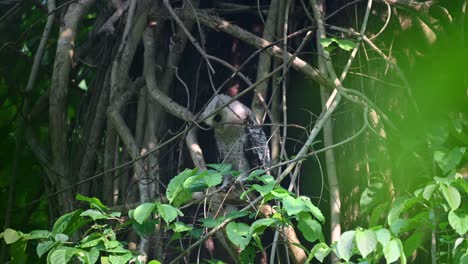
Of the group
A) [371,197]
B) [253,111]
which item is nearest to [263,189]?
[371,197]

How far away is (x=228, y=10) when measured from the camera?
2947 millimetres

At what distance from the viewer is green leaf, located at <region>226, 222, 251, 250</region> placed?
6.27ft

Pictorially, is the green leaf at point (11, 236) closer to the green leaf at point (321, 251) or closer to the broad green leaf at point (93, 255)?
the broad green leaf at point (93, 255)

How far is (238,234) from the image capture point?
1.93 meters

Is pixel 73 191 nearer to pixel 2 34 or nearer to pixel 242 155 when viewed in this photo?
pixel 242 155

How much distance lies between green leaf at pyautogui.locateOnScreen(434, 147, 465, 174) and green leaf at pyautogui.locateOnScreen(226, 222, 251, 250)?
57 centimetres

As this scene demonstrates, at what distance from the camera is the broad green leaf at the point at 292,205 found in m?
1.83

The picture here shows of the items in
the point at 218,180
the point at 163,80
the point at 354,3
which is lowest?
the point at 218,180

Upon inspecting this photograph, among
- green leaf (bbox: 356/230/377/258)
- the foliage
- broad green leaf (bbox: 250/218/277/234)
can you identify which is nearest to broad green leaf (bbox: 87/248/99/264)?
the foliage

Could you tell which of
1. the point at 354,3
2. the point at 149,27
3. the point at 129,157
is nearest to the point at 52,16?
the point at 149,27

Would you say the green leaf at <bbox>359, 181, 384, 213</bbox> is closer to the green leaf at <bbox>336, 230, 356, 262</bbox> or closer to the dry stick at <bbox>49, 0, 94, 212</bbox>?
the green leaf at <bbox>336, 230, 356, 262</bbox>

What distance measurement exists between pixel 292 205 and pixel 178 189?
0.99ft

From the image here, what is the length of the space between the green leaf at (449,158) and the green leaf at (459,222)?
266 millimetres

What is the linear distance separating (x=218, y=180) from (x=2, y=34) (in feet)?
6.19
